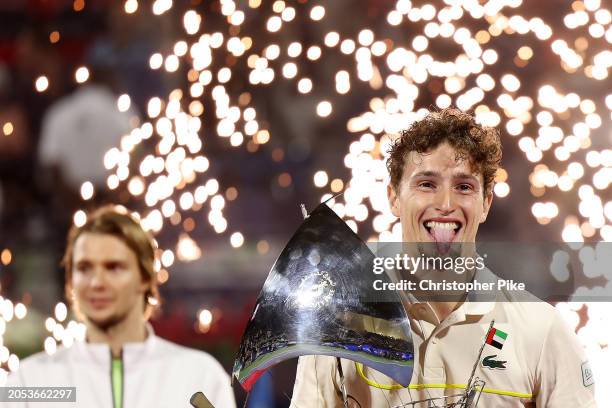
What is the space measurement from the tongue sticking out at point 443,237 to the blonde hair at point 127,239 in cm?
113

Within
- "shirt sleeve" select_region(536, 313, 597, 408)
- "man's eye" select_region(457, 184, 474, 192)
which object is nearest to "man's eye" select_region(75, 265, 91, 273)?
"man's eye" select_region(457, 184, 474, 192)

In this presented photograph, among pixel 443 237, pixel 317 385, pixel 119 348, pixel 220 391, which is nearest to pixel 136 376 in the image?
pixel 119 348

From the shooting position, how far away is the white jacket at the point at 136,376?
9.21 ft

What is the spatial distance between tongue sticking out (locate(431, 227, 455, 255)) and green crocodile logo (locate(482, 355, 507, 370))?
301 mm

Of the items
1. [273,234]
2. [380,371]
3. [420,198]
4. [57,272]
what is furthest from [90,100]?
[380,371]

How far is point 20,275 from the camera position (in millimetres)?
3129

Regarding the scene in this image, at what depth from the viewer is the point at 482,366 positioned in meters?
2.21

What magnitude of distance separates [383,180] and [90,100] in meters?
1.14

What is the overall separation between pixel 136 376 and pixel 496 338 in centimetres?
125

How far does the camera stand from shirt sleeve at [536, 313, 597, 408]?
213 cm

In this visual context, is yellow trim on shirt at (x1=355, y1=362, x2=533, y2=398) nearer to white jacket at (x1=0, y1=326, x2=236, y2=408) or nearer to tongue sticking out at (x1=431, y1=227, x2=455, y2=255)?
tongue sticking out at (x1=431, y1=227, x2=455, y2=255)

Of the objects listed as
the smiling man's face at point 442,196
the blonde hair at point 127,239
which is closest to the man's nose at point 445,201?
the smiling man's face at point 442,196

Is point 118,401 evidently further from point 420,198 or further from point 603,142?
point 603,142

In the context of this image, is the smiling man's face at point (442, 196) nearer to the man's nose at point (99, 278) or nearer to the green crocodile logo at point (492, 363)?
the green crocodile logo at point (492, 363)
